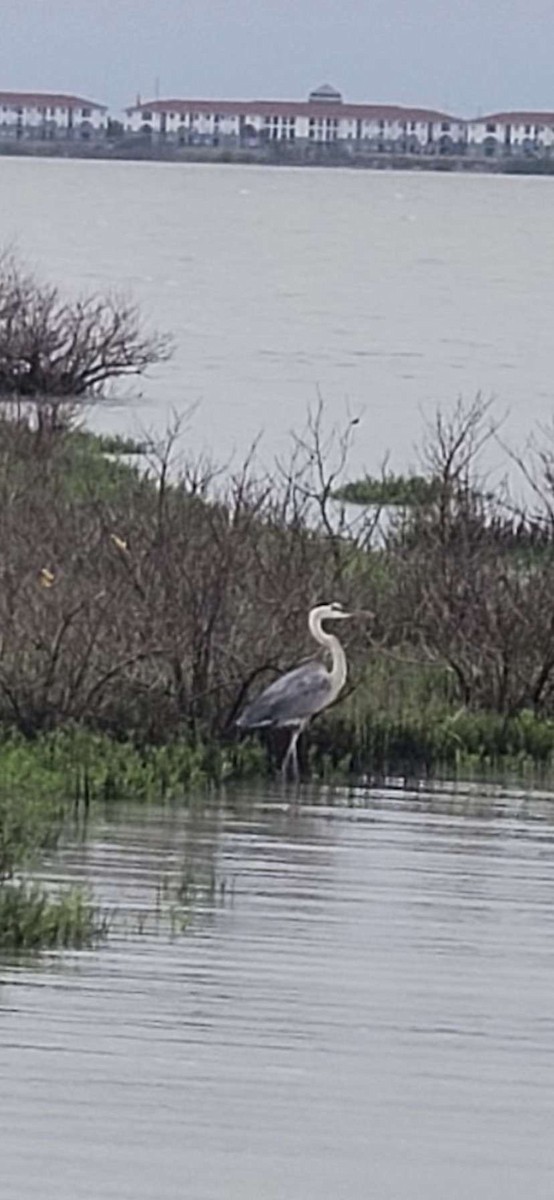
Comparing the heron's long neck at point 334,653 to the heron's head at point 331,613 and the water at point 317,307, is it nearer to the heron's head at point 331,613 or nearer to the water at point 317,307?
the heron's head at point 331,613

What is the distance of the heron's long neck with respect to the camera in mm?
16469

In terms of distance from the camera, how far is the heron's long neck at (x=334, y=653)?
54.0ft

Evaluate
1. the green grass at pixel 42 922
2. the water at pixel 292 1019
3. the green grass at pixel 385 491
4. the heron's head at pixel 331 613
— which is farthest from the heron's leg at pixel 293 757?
the green grass at pixel 385 491

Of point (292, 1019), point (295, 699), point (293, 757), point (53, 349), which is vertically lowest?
point (292, 1019)

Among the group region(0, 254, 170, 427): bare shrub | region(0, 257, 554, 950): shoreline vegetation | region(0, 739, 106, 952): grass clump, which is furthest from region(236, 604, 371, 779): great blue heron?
region(0, 254, 170, 427): bare shrub

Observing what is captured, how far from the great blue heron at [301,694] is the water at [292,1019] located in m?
0.51

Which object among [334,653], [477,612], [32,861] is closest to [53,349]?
[477,612]

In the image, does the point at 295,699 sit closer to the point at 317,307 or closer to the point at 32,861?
the point at 32,861

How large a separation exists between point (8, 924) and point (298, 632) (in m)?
5.07

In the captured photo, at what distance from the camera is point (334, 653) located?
16547 mm

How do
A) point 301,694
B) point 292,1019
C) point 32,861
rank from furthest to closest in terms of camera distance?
point 301,694 → point 32,861 → point 292,1019

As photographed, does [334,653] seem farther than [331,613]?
No

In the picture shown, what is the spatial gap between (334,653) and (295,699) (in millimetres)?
289

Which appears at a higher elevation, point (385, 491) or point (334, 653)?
point (385, 491)
